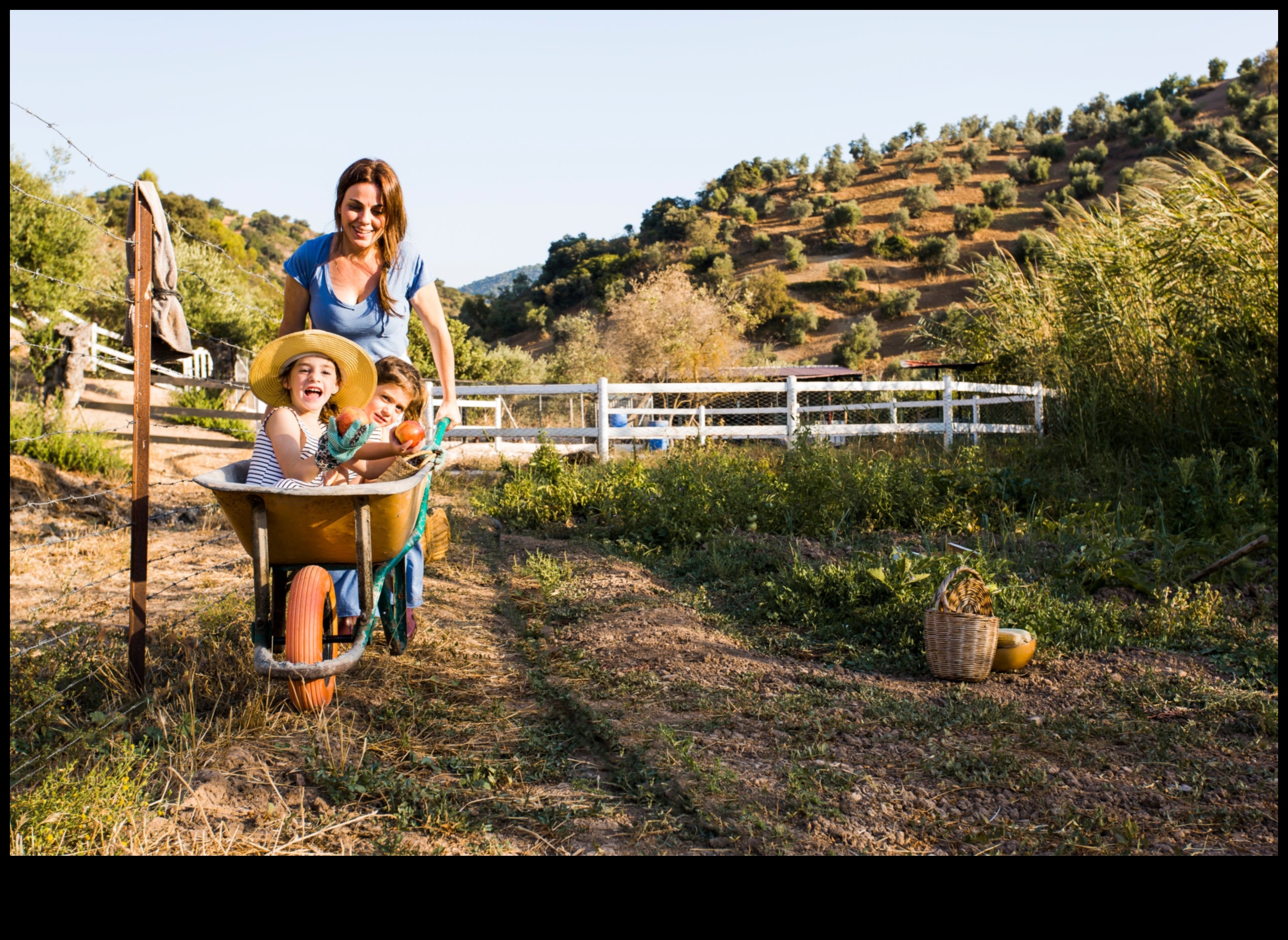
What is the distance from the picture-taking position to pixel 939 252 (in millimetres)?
44906

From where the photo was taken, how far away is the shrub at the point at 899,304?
136ft

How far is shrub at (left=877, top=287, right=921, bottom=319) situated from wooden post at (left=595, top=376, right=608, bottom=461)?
34.8 meters

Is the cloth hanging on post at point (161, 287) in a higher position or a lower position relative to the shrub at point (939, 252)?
lower

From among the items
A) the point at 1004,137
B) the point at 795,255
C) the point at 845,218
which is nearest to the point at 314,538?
the point at 795,255

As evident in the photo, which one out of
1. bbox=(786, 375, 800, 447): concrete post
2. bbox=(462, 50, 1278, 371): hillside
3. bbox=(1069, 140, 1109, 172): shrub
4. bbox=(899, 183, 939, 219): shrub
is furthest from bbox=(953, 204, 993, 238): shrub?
bbox=(786, 375, 800, 447): concrete post

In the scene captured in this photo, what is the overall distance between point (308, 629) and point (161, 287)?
1.54 metres

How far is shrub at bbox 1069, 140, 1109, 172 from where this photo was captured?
47906 mm

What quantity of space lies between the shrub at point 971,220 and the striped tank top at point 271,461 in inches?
1945

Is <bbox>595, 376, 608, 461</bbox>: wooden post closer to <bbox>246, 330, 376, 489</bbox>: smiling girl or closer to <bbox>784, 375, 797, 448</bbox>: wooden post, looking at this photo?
<bbox>784, 375, 797, 448</bbox>: wooden post

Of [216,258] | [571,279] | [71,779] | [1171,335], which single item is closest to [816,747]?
[71,779]

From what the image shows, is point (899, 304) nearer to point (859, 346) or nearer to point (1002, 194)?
point (859, 346)

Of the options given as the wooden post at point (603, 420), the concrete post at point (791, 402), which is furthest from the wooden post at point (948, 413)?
the wooden post at point (603, 420)

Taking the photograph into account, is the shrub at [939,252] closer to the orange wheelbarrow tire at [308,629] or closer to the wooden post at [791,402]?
the wooden post at [791,402]

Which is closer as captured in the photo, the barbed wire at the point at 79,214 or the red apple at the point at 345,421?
the barbed wire at the point at 79,214
